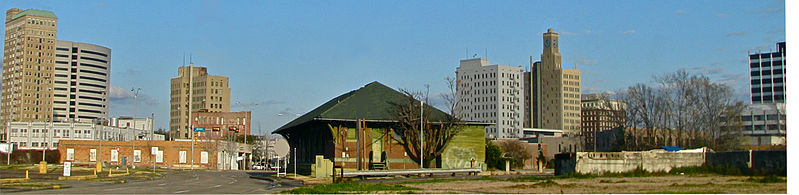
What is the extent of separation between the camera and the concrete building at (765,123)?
56.6ft

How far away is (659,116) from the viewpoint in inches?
2886

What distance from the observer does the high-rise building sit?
69.7 feet

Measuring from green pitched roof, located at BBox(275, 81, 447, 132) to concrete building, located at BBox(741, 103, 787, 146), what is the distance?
35712mm

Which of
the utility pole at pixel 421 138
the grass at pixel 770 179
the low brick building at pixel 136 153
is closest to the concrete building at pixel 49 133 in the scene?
the low brick building at pixel 136 153

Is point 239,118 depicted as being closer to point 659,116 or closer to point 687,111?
point 659,116

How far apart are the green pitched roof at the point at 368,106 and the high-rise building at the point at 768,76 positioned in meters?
34.1

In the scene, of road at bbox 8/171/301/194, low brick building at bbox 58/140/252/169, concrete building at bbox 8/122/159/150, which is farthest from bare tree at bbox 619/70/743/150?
concrete building at bbox 8/122/159/150

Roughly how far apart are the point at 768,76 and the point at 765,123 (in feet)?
20.8

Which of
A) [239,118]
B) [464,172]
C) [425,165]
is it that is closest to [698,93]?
[464,172]

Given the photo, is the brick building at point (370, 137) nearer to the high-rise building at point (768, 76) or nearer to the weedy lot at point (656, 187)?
the weedy lot at point (656, 187)

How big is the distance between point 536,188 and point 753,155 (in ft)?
25.9

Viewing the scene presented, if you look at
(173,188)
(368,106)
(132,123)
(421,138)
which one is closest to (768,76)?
(173,188)

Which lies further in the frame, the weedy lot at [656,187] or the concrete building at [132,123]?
the concrete building at [132,123]

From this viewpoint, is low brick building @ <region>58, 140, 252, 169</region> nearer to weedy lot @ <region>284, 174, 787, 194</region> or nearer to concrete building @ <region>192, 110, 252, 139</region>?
concrete building @ <region>192, 110, 252, 139</region>
